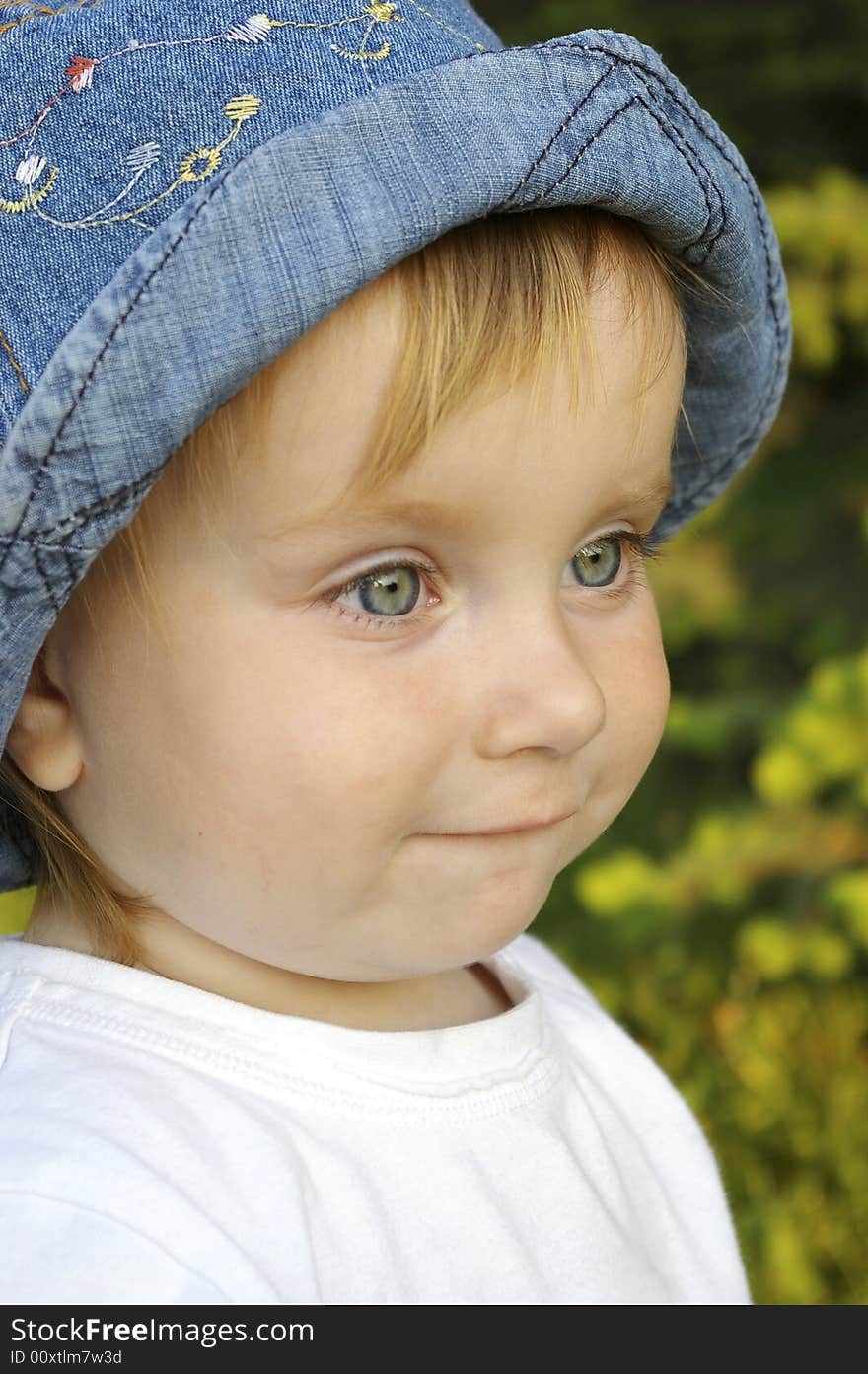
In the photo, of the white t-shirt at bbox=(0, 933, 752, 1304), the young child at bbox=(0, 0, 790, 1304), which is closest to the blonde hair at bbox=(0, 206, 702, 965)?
the young child at bbox=(0, 0, 790, 1304)

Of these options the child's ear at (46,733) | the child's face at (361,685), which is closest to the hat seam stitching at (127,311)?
the child's face at (361,685)

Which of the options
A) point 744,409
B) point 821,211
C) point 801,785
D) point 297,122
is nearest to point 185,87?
point 297,122

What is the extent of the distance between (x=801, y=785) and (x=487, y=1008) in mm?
853

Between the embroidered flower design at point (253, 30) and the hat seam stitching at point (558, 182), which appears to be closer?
the hat seam stitching at point (558, 182)

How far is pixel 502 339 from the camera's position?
3.66ft

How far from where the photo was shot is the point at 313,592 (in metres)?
1.14

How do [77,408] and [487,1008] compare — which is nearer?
[77,408]

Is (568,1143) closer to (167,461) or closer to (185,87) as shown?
(167,461)

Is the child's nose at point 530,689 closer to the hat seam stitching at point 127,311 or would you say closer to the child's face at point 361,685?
the child's face at point 361,685

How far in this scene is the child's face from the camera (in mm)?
1102

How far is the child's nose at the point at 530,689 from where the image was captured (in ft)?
3.78

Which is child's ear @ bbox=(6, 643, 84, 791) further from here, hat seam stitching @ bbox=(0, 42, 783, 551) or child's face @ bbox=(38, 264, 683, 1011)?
hat seam stitching @ bbox=(0, 42, 783, 551)

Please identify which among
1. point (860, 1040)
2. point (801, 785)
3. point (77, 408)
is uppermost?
point (77, 408)

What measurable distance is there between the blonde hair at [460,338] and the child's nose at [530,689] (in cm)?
16
